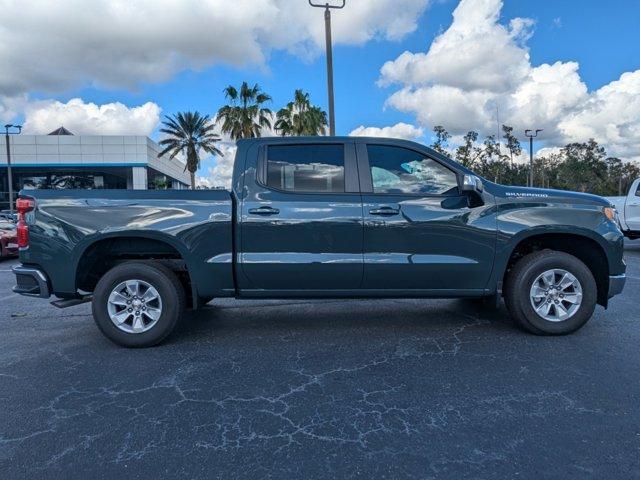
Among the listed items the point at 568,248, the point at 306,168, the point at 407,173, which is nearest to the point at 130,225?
the point at 306,168

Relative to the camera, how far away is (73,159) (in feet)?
138

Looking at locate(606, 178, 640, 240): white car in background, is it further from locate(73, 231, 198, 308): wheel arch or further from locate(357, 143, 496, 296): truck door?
locate(73, 231, 198, 308): wheel arch

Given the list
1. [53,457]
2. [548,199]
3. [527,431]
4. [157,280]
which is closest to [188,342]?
[157,280]

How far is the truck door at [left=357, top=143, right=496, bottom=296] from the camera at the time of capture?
183 inches

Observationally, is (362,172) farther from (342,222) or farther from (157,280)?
(157,280)

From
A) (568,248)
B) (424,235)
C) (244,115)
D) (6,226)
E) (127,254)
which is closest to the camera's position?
(424,235)

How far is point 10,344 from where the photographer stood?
497 centimetres

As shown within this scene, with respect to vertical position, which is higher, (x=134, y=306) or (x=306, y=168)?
(x=306, y=168)

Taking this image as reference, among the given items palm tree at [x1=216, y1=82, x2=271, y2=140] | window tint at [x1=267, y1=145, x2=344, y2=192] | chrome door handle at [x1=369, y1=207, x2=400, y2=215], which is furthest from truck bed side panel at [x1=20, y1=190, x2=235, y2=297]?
palm tree at [x1=216, y1=82, x2=271, y2=140]

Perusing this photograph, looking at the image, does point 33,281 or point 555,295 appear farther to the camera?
point 555,295

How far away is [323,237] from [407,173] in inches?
40.8

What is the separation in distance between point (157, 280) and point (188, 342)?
0.71 metres

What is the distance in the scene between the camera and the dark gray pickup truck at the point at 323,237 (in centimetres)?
462

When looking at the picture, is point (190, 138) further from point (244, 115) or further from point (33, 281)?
point (33, 281)
